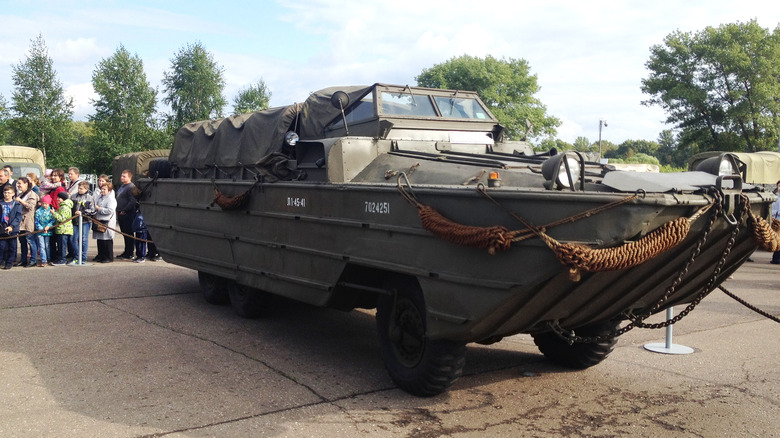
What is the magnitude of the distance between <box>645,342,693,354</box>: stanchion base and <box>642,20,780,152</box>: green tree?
24991 mm

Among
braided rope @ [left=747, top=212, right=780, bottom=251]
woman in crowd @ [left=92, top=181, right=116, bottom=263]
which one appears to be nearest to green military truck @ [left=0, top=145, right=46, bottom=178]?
woman in crowd @ [left=92, top=181, right=116, bottom=263]

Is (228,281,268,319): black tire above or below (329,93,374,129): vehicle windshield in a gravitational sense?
below

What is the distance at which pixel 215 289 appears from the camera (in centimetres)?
838

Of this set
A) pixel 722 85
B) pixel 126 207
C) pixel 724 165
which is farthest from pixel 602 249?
pixel 722 85

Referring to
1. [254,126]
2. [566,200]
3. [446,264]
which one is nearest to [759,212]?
[566,200]

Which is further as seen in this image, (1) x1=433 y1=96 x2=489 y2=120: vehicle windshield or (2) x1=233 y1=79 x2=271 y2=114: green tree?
(2) x1=233 y1=79 x2=271 y2=114: green tree

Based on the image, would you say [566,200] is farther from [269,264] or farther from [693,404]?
[269,264]

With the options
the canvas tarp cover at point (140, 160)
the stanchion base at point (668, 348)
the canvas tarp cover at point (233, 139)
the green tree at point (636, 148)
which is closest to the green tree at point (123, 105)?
the canvas tarp cover at point (140, 160)

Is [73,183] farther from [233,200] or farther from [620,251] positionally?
[620,251]

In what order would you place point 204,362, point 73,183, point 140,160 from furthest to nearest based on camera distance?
point 140,160 → point 73,183 → point 204,362

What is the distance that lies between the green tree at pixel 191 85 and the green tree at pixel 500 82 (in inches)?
570

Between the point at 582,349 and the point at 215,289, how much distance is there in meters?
4.35

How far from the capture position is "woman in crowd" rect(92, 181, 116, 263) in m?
12.4

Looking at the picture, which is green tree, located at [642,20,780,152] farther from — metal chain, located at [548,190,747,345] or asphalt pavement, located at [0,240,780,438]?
metal chain, located at [548,190,747,345]
